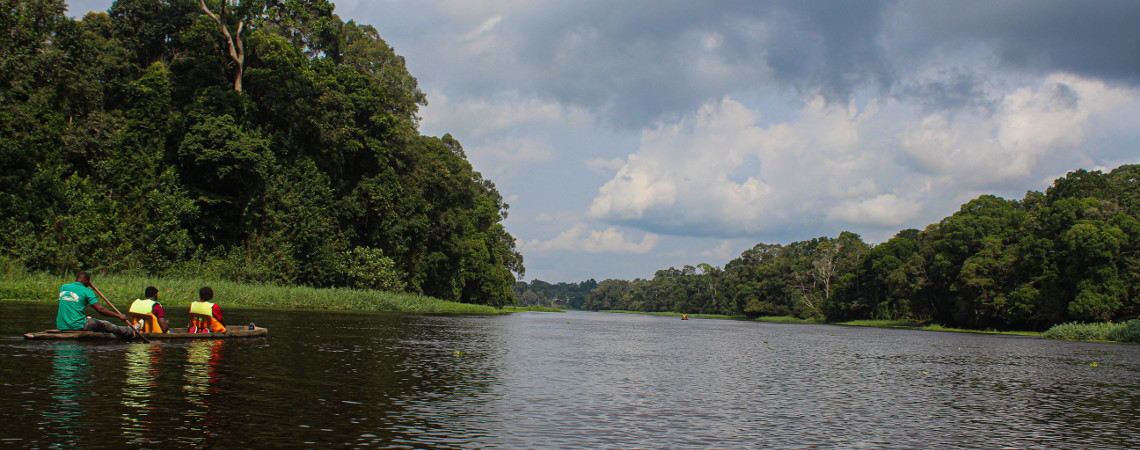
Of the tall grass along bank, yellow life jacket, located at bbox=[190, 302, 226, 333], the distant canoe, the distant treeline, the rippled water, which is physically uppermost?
the distant treeline

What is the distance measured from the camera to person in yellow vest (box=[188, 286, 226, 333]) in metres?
23.5

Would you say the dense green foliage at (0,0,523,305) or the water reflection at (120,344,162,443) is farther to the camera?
the dense green foliage at (0,0,523,305)

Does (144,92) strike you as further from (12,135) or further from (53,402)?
(53,402)

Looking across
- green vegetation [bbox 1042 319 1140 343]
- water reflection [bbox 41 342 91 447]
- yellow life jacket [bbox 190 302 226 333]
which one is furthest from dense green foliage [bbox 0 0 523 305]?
green vegetation [bbox 1042 319 1140 343]

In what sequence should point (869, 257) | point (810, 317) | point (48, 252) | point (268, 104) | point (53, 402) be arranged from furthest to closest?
point (810, 317) → point (869, 257) → point (268, 104) → point (48, 252) → point (53, 402)

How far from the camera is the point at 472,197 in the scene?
104938 millimetres

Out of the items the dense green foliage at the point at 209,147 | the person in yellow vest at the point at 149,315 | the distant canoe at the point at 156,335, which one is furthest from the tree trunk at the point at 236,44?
the person in yellow vest at the point at 149,315

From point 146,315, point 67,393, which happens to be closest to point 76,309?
point 146,315

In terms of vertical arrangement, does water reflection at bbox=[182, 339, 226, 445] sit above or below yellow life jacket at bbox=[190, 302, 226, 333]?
below

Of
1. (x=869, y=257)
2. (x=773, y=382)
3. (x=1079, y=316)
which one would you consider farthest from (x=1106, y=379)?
(x=869, y=257)

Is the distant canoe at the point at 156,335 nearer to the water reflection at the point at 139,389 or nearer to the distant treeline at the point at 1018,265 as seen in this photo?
the water reflection at the point at 139,389

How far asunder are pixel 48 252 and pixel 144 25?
29.4m

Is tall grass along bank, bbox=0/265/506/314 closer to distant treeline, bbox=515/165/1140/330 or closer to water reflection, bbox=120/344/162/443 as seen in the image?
water reflection, bbox=120/344/162/443

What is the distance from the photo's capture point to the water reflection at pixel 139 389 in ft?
33.3
